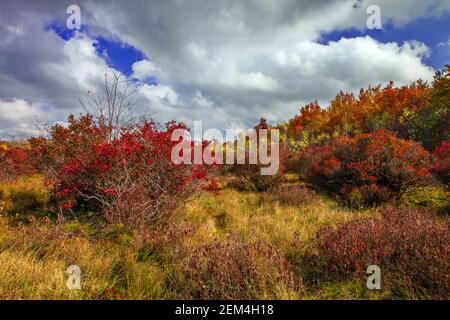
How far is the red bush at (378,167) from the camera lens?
7.51 m

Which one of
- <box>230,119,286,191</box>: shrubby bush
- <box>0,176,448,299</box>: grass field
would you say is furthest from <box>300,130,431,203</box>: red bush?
<box>230,119,286,191</box>: shrubby bush

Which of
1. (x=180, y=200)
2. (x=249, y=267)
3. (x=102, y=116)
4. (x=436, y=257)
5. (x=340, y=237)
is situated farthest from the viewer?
(x=102, y=116)

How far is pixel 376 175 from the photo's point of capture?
8.02 m

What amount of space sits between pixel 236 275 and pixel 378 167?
6.48m

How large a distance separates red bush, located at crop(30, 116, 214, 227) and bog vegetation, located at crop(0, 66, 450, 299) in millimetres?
27

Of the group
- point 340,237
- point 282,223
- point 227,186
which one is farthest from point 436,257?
point 227,186

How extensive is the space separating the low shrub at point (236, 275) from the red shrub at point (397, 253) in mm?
686

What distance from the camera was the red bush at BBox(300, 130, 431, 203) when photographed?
24.6 ft

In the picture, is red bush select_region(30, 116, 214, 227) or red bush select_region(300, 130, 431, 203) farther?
red bush select_region(300, 130, 431, 203)

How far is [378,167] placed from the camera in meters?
7.97

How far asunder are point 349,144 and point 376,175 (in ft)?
5.33

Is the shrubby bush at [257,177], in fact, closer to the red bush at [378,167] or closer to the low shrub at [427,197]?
the red bush at [378,167]

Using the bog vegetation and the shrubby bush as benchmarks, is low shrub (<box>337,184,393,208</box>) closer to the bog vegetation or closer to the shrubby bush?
the bog vegetation
